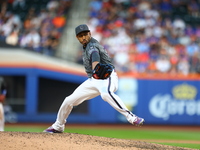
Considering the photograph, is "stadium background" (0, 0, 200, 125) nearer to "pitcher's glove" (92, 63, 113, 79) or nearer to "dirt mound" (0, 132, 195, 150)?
"dirt mound" (0, 132, 195, 150)

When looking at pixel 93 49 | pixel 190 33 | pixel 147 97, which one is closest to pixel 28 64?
pixel 147 97

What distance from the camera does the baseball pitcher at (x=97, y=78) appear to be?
6.58 m

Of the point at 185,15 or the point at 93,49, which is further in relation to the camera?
the point at 185,15

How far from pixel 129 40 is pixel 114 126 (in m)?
3.43

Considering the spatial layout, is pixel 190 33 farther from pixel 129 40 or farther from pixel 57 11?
pixel 57 11

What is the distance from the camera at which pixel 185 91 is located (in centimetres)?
1559

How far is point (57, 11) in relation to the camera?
1792 cm

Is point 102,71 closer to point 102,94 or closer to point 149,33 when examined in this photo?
point 102,94

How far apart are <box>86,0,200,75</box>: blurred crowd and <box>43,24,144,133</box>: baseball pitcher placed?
8507 mm

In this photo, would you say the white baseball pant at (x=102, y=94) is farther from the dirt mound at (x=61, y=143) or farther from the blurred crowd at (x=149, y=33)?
the blurred crowd at (x=149, y=33)

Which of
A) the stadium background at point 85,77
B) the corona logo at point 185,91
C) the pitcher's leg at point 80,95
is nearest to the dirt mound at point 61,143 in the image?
the pitcher's leg at point 80,95

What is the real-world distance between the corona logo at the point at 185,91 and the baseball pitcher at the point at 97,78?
29.4 ft

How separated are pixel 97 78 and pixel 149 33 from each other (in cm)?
998

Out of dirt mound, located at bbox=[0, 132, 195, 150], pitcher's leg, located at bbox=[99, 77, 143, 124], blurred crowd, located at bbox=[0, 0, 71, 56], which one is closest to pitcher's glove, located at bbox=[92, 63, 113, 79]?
pitcher's leg, located at bbox=[99, 77, 143, 124]
